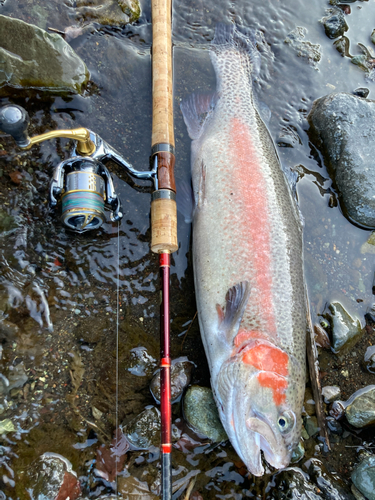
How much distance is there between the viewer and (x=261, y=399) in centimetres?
253

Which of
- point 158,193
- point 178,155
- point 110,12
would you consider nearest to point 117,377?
point 158,193

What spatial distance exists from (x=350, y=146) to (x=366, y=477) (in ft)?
9.76

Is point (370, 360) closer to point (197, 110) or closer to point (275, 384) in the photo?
point (275, 384)

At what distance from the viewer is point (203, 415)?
2914 mm

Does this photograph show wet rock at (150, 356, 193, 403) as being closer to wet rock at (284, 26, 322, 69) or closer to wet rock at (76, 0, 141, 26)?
wet rock at (76, 0, 141, 26)

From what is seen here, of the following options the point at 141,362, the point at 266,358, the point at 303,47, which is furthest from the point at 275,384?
the point at 303,47

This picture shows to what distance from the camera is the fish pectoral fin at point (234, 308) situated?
107 inches

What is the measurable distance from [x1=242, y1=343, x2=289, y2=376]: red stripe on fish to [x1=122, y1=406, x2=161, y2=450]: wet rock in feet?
3.09

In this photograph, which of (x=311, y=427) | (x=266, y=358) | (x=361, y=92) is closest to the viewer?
(x=266, y=358)

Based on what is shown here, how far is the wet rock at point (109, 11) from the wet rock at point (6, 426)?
3.52 m

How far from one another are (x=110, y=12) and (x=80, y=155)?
1.74 meters

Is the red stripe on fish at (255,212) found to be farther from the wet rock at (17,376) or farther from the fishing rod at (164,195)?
the wet rock at (17,376)

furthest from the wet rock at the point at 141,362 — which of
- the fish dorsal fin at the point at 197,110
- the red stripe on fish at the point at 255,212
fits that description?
the fish dorsal fin at the point at 197,110

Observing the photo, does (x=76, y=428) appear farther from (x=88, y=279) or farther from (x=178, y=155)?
(x=178, y=155)
